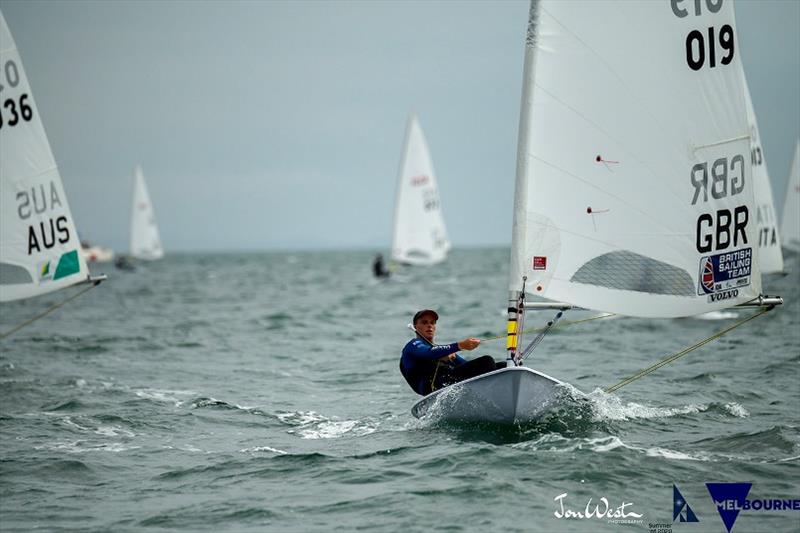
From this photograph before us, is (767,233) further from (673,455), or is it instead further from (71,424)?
(71,424)

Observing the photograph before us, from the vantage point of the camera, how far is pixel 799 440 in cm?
948

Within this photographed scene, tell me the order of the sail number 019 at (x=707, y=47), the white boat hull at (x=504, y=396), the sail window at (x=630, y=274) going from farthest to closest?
the sail window at (x=630, y=274) < the white boat hull at (x=504, y=396) < the sail number 019 at (x=707, y=47)

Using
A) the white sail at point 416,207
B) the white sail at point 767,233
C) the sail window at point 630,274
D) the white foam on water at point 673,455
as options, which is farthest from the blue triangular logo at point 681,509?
the white sail at point 416,207

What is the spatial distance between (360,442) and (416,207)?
3074 centimetres

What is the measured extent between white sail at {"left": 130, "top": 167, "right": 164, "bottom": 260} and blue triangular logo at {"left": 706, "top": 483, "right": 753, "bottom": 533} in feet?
203

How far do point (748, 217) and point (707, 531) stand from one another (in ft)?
10.9

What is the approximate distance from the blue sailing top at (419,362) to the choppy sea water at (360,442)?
1.65ft

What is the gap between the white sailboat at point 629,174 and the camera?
876 centimetres

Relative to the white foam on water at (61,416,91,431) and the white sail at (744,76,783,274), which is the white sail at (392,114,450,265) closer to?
the white sail at (744,76,783,274)

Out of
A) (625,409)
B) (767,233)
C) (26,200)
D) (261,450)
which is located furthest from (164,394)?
(767,233)

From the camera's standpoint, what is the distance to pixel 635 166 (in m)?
8.97

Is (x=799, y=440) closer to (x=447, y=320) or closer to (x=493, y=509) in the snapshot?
(x=493, y=509)

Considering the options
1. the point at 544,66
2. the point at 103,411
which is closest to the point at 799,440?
the point at 544,66

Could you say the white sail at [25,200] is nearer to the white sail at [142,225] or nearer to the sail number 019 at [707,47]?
the sail number 019 at [707,47]
